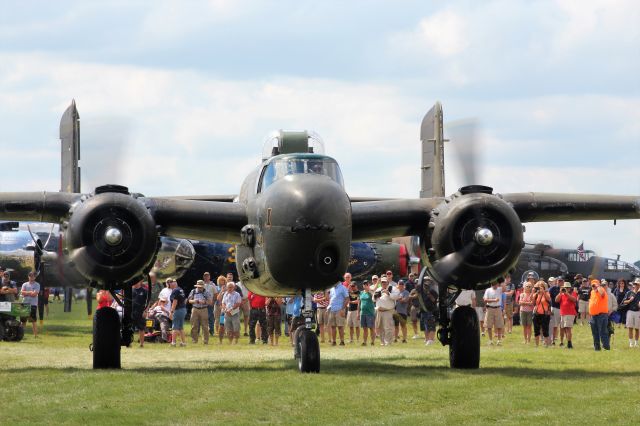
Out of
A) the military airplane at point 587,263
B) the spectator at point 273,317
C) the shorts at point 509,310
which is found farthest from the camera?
the military airplane at point 587,263

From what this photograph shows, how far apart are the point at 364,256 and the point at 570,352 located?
1876 cm

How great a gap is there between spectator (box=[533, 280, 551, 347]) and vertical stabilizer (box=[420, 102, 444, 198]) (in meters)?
4.43

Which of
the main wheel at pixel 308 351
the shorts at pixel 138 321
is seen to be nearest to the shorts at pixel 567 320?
the shorts at pixel 138 321

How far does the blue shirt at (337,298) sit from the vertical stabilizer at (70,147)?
28.6 ft

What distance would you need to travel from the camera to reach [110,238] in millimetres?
19594

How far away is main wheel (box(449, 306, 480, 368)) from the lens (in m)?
22.1

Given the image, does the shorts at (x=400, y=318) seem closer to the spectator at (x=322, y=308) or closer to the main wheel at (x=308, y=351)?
the spectator at (x=322, y=308)

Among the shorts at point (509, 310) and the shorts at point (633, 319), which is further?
the shorts at point (509, 310)

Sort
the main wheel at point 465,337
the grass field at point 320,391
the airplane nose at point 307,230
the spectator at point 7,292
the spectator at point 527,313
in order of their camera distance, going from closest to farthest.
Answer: the grass field at point 320,391 → the airplane nose at point 307,230 → the main wheel at point 465,337 → the spectator at point 7,292 → the spectator at point 527,313

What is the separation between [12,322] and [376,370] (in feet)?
53.6

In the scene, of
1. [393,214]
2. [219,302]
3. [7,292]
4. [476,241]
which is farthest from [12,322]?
[476,241]

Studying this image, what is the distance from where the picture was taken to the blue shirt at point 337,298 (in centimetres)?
3384

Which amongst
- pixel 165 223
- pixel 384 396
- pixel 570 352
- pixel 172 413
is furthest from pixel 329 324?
pixel 172 413

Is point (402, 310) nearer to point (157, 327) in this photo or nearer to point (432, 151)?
point (432, 151)
